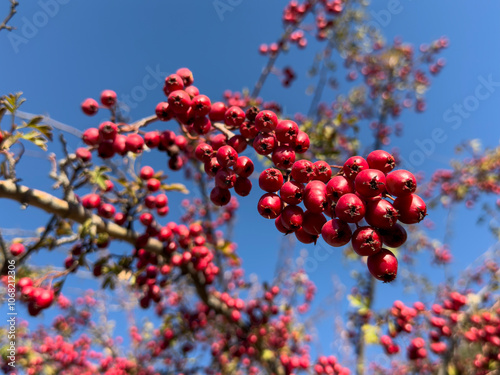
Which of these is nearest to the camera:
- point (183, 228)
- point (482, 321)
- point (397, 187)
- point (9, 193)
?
point (397, 187)

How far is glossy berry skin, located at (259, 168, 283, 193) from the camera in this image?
5.87 feet

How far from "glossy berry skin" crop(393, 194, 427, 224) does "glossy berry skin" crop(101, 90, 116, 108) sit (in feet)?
9.86

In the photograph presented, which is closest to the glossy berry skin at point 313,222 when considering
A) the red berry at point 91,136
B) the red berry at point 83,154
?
the red berry at point 91,136

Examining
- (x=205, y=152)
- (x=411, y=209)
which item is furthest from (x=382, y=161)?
(x=205, y=152)

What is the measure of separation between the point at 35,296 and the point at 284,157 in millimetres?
2978

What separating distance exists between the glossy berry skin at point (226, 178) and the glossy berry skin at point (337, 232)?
741 millimetres

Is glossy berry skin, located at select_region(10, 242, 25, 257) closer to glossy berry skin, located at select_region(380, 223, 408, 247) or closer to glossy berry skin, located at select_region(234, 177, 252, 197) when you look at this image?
glossy berry skin, located at select_region(234, 177, 252, 197)

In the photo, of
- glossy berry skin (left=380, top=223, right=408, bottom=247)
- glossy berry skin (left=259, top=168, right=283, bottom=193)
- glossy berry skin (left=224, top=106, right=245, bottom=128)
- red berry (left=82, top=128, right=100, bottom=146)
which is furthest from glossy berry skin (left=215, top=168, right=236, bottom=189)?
red berry (left=82, top=128, right=100, bottom=146)

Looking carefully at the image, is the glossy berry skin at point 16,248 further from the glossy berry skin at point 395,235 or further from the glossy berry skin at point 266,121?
the glossy berry skin at point 395,235

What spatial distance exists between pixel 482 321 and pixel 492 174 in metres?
5.02

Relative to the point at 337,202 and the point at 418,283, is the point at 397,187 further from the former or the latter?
the point at 418,283

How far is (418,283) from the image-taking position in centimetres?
860

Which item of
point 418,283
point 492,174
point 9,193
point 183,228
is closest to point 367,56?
point 492,174

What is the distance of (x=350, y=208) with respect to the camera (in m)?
1.46
